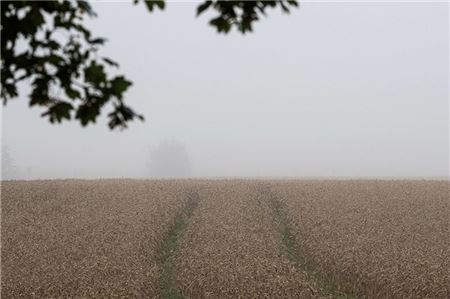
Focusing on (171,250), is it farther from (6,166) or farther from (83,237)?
(6,166)

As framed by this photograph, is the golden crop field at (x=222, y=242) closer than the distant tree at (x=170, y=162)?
Yes

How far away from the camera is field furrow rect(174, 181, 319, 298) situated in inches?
462

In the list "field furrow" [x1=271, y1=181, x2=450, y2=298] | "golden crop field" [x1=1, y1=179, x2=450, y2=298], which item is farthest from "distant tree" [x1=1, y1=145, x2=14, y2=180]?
"field furrow" [x1=271, y1=181, x2=450, y2=298]

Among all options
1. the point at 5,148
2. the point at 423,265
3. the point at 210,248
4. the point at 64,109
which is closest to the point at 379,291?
the point at 423,265

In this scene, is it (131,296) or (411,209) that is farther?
(411,209)

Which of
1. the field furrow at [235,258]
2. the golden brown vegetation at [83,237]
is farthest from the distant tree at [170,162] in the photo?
the field furrow at [235,258]

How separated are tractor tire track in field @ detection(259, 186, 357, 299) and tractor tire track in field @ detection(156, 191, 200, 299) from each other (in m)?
3.85

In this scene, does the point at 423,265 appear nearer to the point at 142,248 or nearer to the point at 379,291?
the point at 379,291

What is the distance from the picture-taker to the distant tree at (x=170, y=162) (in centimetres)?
7719

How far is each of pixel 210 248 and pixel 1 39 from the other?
41.1 ft

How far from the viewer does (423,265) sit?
44.5 feet

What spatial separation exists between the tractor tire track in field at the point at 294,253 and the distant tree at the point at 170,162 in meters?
52.7

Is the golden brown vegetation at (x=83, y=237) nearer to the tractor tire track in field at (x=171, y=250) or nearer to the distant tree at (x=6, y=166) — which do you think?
the tractor tire track in field at (x=171, y=250)

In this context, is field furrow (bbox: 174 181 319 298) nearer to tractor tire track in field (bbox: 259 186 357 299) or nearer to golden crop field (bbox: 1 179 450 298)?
golden crop field (bbox: 1 179 450 298)
